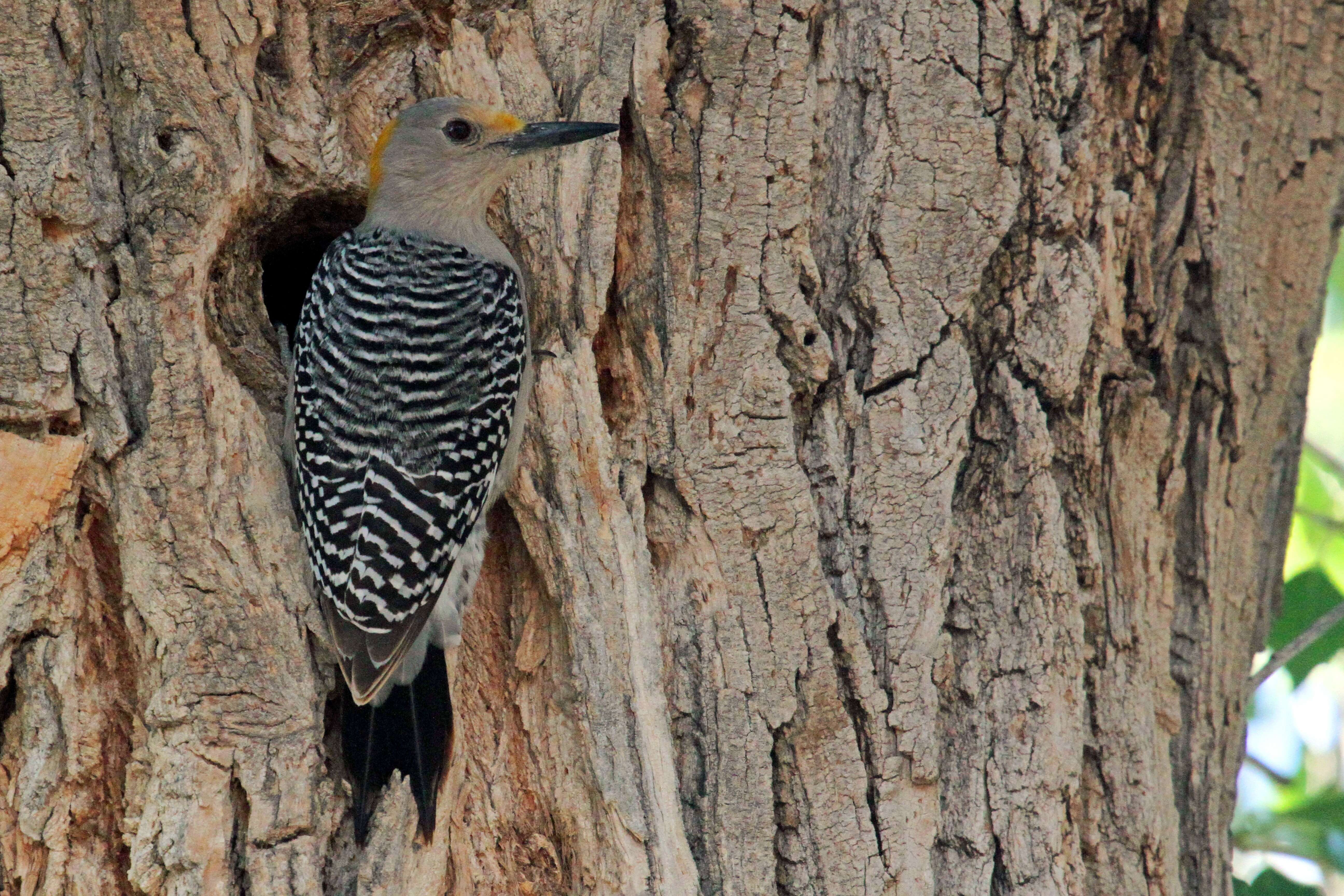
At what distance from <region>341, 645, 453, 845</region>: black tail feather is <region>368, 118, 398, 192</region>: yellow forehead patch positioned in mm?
1366

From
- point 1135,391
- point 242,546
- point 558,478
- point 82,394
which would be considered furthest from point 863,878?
Answer: point 82,394

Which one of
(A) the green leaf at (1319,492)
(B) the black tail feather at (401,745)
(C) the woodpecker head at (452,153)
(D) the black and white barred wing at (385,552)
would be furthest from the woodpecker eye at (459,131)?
(A) the green leaf at (1319,492)

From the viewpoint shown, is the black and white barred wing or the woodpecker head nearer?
the black and white barred wing

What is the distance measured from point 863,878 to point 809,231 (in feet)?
4.66

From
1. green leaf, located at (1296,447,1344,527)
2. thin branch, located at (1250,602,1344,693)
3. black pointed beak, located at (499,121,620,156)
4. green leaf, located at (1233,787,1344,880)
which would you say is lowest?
green leaf, located at (1233,787,1344,880)

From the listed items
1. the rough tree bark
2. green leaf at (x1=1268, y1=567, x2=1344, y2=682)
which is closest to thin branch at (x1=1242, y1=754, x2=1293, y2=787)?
green leaf at (x1=1268, y1=567, x2=1344, y2=682)

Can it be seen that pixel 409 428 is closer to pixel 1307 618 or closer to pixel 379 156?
pixel 379 156

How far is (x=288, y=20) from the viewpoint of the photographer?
2904 mm

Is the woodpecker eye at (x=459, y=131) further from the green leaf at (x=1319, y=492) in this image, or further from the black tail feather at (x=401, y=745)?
the green leaf at (x=1319, y=492)

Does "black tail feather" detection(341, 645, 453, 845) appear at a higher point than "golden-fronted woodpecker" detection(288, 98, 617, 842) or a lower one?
lower

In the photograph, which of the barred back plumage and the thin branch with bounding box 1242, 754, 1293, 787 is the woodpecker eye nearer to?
the barred back plumage

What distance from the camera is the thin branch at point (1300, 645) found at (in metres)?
3.02

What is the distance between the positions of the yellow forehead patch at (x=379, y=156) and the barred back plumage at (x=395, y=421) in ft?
0.58

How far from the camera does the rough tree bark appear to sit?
2.49m
